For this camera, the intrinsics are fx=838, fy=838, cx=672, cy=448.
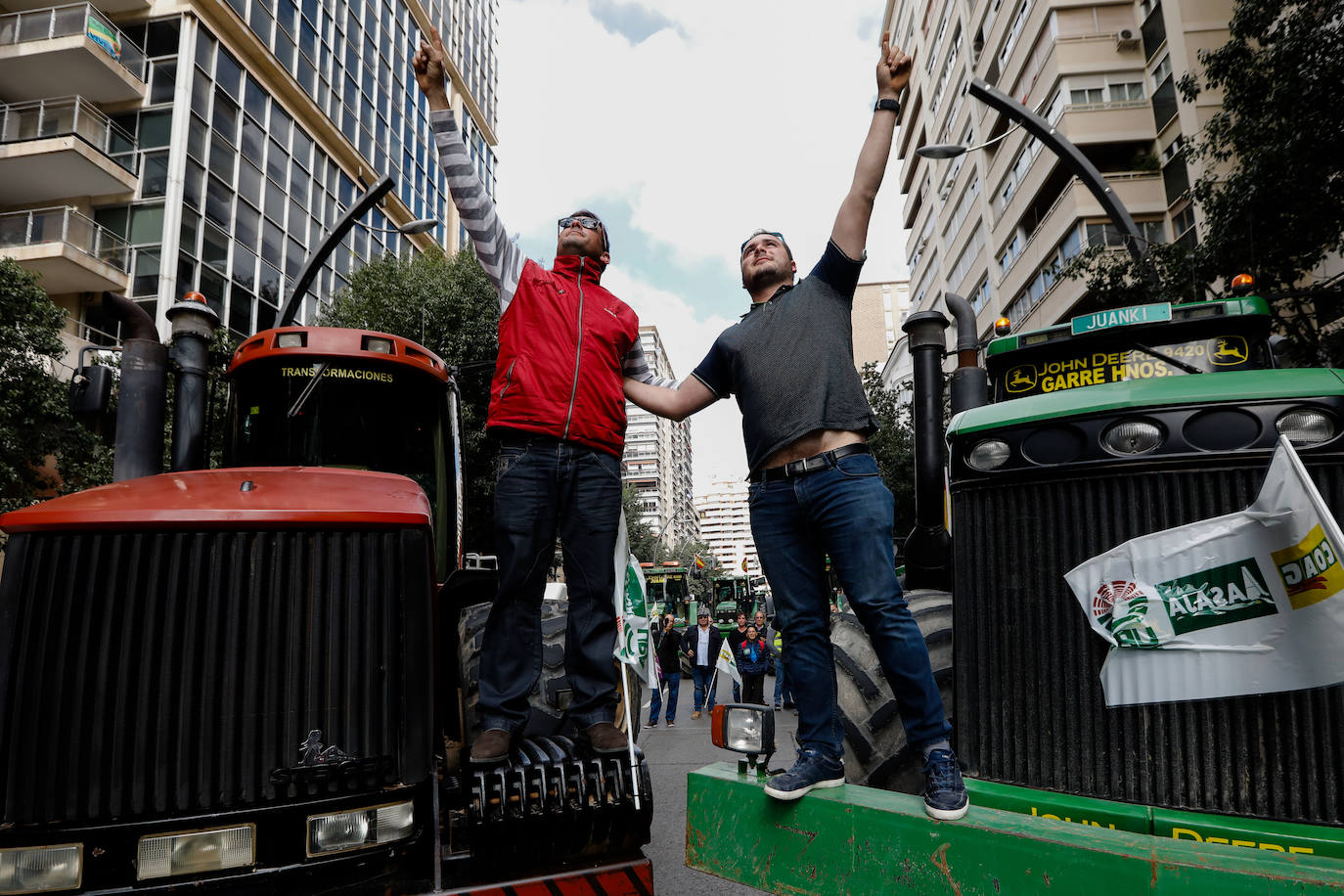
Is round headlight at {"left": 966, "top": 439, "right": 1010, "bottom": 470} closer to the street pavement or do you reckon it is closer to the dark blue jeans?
the dark blue jeans

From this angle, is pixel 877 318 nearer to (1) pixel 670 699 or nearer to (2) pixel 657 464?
(2) pixel 657 464

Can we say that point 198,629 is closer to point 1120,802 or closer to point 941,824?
point 941,824

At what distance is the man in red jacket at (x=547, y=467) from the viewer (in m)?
3.21

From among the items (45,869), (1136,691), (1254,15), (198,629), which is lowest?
(45,869)

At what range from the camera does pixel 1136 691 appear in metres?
2.54

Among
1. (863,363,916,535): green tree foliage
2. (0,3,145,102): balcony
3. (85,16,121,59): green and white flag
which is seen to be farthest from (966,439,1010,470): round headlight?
(85,16,121,59): green and white flag

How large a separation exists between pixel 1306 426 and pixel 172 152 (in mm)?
27605

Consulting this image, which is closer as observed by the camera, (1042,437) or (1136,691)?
(1136,691)

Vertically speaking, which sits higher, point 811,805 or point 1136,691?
point 1136,691

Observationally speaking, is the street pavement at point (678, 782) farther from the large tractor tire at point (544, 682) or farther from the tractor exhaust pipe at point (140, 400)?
the tractor exhaust pipe at point (140, 400)

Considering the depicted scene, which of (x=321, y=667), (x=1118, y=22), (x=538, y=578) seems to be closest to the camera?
(x=321, y=667)

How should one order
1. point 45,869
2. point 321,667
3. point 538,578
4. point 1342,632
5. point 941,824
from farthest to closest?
point 538,578 < point 321,667 < point 45,869 < point 941,824 < point 1342,632

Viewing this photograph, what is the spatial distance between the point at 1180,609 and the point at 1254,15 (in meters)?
10.8

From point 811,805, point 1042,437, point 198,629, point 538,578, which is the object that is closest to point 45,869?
point 198,629
